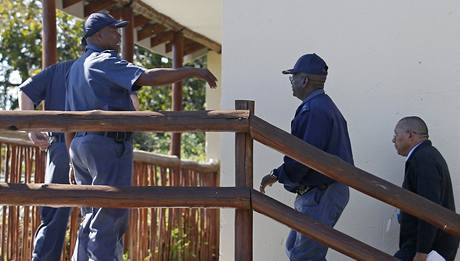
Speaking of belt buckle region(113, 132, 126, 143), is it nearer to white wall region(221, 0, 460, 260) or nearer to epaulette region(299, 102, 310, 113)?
epaulette region(299, 102, 310, 113)

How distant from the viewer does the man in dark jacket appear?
530cm

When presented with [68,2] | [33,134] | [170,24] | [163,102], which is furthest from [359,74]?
[163,102]

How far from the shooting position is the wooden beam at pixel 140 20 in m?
10.1

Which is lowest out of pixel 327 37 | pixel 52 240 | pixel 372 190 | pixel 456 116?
pixel 52 240

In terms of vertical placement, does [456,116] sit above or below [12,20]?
below

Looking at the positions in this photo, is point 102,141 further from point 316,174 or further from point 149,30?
point 149,30

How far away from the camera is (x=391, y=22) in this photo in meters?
6.02

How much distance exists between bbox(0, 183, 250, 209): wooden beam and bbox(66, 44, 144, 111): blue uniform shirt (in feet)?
1.77

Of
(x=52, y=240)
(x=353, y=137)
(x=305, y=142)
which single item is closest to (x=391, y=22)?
(x=353, y=137)

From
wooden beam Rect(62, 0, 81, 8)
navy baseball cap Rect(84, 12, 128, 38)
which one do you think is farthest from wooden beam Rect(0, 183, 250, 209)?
wooden beam Rect(62, 0, 81, 8)

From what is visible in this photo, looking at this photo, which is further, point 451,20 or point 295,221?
point 451,20

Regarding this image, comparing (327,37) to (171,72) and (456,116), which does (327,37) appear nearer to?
(456,116)

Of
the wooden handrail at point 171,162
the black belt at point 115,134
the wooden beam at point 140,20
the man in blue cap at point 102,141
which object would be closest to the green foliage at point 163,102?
the wooden handrail at point 171,162

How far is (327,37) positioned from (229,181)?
1.16 metres
